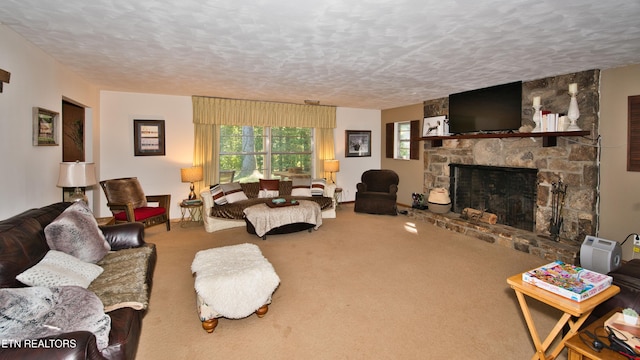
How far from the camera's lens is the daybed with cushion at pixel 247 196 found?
5102 mm

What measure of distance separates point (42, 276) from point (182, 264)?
1.83 metres

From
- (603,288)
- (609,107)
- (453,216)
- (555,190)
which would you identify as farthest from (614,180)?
(603,288)

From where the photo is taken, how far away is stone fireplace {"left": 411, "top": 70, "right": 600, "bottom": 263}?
3936mm

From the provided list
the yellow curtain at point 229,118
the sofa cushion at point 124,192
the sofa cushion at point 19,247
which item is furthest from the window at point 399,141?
the sofa cushion at point 19,247

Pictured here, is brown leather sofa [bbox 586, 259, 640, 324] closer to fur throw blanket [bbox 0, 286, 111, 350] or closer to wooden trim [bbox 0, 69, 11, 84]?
fur throw blanket [bbox 0, 286, 111, 350]

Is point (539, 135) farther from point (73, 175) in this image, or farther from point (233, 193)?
point (73, 175)

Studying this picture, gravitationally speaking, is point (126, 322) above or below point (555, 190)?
below

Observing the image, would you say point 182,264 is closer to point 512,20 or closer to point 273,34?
point 273,34

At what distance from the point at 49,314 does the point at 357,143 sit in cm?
665

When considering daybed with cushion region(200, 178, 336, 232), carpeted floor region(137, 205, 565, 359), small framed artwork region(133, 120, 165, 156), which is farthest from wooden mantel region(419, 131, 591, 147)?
small framed artwork region(133, 120, 165, 156)

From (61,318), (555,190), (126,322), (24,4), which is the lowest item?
(126,322)

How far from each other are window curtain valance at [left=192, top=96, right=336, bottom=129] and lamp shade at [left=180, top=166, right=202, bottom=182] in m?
0.95

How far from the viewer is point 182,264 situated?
3.69m

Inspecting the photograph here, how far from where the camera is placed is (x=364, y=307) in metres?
2.73
